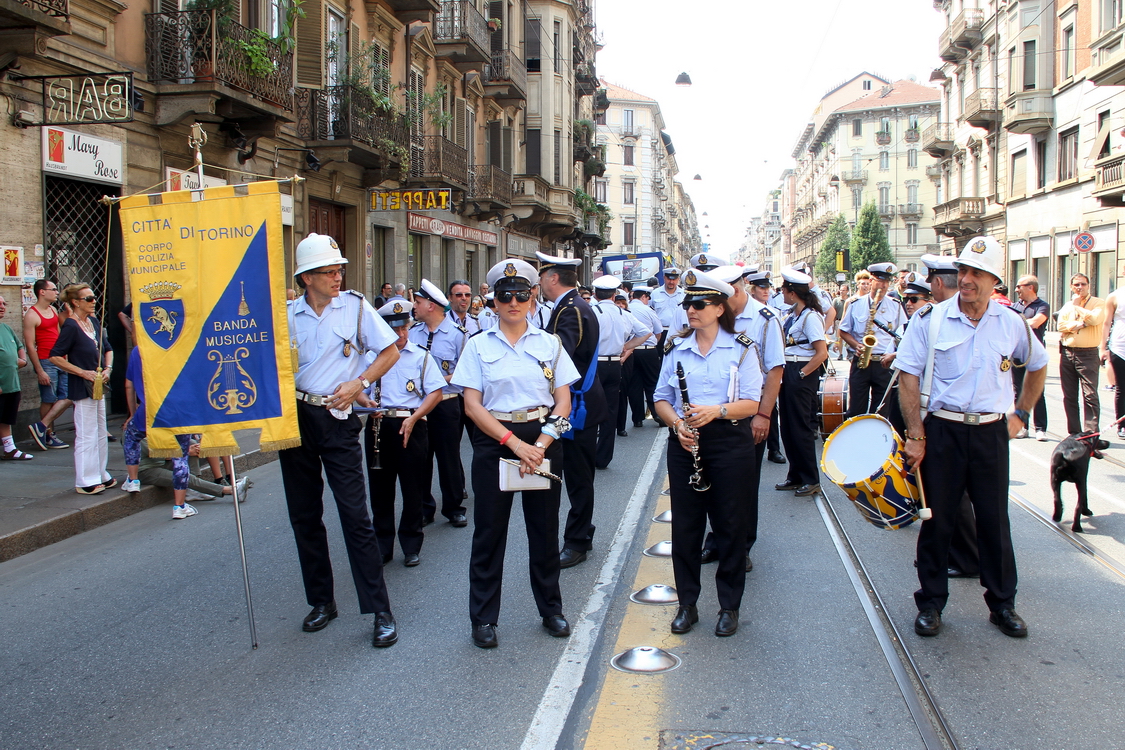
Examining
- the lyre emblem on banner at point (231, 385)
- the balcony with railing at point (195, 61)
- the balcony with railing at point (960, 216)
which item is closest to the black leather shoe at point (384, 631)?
the lyre emblem on banner at point (231, 385)

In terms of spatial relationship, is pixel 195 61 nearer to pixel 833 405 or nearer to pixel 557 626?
pixel 833 405

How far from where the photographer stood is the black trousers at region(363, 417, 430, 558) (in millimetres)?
6086

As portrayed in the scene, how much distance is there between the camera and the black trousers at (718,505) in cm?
459

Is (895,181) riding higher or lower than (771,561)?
higher

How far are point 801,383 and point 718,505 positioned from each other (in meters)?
3.83

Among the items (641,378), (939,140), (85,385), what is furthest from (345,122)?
(939,140)

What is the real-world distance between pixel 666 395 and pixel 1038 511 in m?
4.16

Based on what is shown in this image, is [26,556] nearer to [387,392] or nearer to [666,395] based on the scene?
[387,392]

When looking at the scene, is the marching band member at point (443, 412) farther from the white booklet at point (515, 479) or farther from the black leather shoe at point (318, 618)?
the white booklet at point (515, 479)

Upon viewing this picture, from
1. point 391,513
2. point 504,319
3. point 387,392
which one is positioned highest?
point 504,319

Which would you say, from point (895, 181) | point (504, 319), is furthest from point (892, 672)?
point (895, 181)

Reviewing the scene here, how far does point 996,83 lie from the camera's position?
37750 millimetres

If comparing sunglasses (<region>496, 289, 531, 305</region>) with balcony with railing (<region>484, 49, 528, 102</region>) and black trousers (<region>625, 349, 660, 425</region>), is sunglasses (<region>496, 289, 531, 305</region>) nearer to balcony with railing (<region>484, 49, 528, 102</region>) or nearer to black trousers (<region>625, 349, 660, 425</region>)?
black trousers (<region>625, 349, 660, 425</region>)

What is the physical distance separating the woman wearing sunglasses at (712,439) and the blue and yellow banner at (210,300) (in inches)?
79.0
